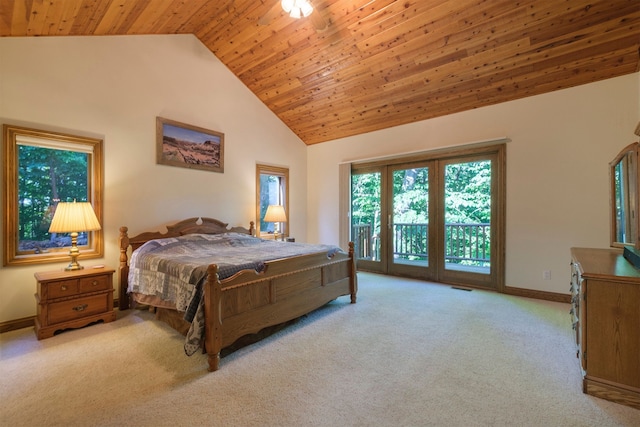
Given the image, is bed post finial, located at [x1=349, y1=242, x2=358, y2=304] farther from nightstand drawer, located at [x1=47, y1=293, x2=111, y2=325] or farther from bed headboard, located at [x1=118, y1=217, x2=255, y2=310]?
nightstand drawer, located at [x1=47, y1=293, x2=111, y2=325]

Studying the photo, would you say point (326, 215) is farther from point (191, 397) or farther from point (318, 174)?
point (191, 397)

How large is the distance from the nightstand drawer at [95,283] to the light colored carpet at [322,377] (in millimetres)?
388

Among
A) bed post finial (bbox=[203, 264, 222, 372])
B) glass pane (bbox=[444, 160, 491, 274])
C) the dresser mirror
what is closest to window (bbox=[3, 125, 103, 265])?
bed post finial (bbox=[203, 264, 222, 372])

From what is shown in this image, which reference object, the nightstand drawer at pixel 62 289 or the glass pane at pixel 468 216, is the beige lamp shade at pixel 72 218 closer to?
the nightstand drawer at pixel 62 289

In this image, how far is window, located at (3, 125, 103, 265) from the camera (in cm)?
283

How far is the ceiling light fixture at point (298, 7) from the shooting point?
2.49 metres

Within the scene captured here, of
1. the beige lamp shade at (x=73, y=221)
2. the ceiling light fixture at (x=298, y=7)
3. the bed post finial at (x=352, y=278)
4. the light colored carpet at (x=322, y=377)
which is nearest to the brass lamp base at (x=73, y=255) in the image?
the beige lamp shade at (x=73, y=221)

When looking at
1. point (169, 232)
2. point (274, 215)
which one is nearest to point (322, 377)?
point (169, 232)

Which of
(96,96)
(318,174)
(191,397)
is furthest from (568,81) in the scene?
(96,96)

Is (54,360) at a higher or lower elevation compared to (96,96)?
lower

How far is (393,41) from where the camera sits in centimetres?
347

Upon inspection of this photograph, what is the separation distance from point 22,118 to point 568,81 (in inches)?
240

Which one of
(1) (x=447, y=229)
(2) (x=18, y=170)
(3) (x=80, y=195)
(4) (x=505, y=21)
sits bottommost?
(1) (x=447, y=229)

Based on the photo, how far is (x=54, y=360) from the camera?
223 centimetres
